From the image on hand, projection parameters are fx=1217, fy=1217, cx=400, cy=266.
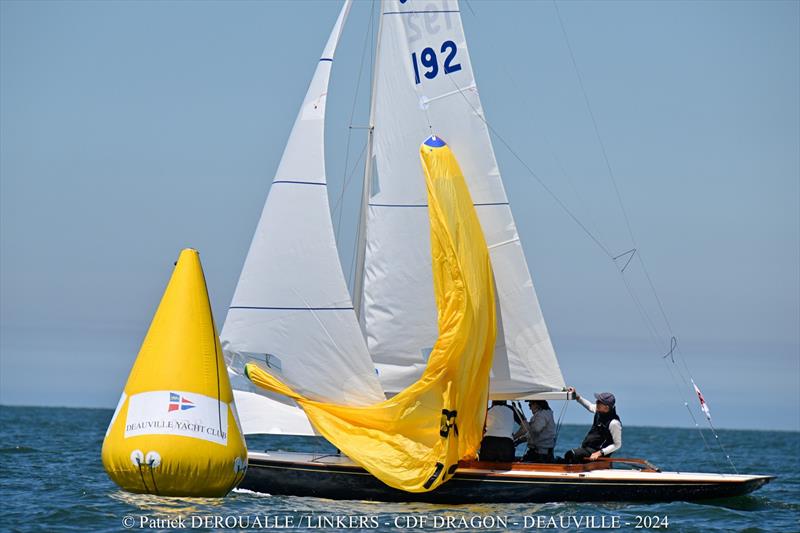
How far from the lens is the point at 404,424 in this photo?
15.2 metres

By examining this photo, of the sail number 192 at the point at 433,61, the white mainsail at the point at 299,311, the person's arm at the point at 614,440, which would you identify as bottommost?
the person's arm at the point at 614,440

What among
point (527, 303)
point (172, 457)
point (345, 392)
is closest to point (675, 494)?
point (527, 303)

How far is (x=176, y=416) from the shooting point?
12.8 m

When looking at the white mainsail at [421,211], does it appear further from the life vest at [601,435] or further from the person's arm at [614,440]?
the person's arm at [614,440]

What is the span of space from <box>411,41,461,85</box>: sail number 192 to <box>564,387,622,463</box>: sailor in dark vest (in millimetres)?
4795

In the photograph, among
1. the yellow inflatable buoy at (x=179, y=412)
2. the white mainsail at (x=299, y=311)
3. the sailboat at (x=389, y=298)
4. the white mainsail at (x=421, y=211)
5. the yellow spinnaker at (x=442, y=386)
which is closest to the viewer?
the yellow inflatable buoy at (x=179, y=412)

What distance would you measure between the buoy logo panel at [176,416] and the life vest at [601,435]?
510 cm

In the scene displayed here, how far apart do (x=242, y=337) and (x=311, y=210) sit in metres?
1.85

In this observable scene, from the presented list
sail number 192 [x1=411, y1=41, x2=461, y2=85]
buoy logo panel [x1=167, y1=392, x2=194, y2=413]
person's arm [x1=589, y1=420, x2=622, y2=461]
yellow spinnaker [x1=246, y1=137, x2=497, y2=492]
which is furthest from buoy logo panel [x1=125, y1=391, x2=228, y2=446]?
sail number 192 [x1=411, y1=41, x2=461, y2=85]

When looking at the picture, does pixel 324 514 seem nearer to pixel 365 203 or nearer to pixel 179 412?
pixel 179 412

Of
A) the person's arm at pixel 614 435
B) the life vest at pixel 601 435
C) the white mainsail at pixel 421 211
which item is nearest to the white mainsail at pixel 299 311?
the white mainsail at pixel 421 211

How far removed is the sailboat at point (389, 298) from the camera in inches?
591

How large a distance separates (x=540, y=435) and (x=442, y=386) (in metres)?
1.64

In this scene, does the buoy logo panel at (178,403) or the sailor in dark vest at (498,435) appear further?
the sailor in dark vest at (498,435)
